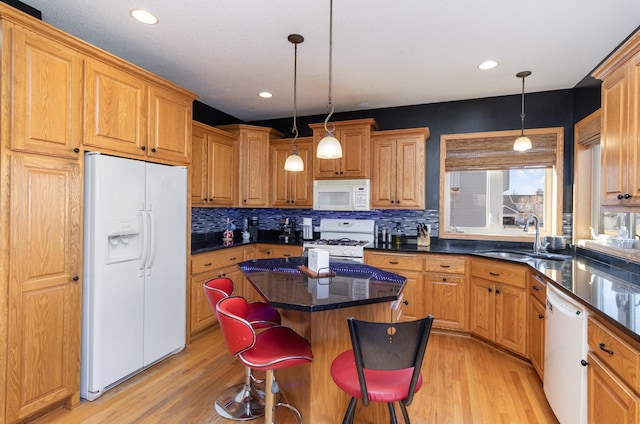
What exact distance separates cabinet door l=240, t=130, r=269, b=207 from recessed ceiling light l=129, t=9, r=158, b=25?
2041 millimetres

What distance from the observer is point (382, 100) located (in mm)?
3961

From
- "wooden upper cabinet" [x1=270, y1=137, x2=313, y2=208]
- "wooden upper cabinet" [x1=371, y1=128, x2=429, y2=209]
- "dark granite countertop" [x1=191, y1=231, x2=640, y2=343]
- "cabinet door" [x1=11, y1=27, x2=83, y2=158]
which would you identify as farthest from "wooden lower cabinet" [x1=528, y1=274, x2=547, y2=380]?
"cabinet door" [x1=11, y1=27, x2=83, y2=158]

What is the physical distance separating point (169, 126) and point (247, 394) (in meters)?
2.29

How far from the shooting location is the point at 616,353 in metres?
1.40

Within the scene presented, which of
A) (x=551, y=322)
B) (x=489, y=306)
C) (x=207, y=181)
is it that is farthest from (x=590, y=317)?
(x=207, y=181)

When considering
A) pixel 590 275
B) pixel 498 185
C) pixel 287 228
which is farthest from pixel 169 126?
pixel 498 185

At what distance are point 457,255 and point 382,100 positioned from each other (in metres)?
2.02

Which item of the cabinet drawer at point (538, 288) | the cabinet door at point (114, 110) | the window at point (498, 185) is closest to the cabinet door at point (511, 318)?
the cabinet drawer at point (538, 288)

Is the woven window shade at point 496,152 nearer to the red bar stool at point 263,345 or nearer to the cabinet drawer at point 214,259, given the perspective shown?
the cabinet drawer at point 214,259

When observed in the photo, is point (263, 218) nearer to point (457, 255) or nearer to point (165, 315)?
point (165, 315)

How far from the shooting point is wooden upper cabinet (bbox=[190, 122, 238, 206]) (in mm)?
3619

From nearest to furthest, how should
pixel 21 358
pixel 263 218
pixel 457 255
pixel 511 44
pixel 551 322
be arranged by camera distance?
1. pixel 21 358
2. pixel 551 322
3. pixel 511 44
4. pixel 457 255
5. pixel 263 218

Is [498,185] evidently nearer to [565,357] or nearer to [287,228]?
[565,357]

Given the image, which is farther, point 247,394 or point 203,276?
point 203,276
